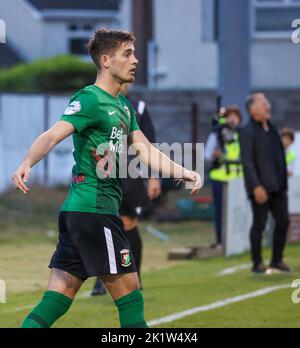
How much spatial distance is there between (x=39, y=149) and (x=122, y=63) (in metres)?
0.83

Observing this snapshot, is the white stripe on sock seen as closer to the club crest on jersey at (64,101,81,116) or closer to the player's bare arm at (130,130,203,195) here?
the player's bare arm at (130,130,203,195)

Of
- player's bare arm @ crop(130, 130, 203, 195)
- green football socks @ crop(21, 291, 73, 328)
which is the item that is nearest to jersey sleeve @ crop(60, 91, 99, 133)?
player's bare arm @ crop(130, 130, 203, 195)

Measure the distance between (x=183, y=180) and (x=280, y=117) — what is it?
63.1 ft

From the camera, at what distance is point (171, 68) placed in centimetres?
3095

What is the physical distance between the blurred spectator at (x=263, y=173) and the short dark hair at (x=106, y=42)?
576cm

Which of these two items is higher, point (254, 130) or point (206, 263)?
point (254, 130)

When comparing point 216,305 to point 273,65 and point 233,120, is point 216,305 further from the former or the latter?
point 273,65

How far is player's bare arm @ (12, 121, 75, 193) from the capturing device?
23.0 ft

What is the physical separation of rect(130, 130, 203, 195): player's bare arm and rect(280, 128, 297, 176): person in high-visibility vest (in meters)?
7.75

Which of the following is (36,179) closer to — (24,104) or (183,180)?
(24,104)

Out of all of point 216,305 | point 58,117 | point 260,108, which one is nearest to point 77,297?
point 216,305

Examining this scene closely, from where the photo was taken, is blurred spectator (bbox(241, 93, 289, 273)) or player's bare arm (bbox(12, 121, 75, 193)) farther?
blurred spectator (bbox(241, 93, 289, 273))

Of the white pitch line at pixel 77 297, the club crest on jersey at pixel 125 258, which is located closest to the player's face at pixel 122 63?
the club crest on jersey at pixel 125 258
